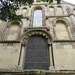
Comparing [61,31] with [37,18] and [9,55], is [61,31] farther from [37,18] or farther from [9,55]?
[9,55]

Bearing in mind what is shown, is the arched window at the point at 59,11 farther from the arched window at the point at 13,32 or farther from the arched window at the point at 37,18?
the arched window at the point at 13,32

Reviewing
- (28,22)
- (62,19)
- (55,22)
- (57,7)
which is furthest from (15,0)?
(57,7)

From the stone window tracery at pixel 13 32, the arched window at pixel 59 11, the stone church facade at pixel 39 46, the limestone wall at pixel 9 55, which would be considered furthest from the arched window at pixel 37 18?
the limestone wall at pixel 9 55

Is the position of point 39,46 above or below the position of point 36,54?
above

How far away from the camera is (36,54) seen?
691cm

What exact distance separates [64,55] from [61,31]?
260cm

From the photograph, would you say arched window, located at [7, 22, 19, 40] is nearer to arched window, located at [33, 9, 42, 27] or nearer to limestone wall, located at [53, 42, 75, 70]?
arched window, located at [33, 9, 42, 27]

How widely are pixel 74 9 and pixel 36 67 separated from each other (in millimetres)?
7962

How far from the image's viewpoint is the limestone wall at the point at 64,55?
6.04 metres

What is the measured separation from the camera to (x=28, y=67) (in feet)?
21.0

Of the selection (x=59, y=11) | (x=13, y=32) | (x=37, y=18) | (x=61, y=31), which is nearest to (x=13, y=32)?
(x=13, y=32)

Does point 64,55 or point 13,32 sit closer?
point 64,55

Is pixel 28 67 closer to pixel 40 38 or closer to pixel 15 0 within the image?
pixel 40 38

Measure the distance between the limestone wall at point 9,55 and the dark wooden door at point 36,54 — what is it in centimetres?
72
